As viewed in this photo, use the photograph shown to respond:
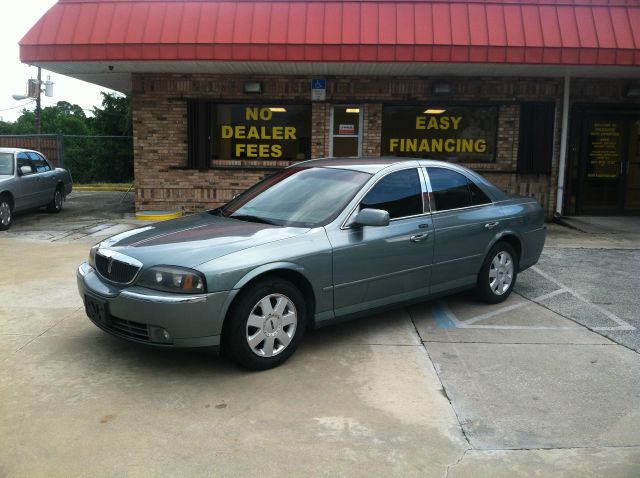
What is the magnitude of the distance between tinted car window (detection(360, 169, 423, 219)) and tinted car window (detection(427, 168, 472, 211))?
0.72 ft

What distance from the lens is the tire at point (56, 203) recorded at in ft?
43.6

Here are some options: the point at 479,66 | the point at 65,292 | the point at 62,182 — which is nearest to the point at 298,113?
the point at 479,66

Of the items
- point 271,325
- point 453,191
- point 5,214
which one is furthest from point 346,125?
point 271,325

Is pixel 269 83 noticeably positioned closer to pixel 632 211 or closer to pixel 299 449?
pixel 632 211

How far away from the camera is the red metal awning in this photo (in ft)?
33.8

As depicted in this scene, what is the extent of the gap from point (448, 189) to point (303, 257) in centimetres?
203

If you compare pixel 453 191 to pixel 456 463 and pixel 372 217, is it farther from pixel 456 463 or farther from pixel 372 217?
pixel 456 463

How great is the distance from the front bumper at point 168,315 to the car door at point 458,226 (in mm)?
2276

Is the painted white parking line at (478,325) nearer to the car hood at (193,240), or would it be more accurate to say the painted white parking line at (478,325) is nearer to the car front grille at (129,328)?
the car hood at (193,240)

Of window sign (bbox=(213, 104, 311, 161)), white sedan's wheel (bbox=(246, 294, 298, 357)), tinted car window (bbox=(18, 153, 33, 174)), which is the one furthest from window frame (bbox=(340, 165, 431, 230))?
tinted car window (bbox=(18, 153, 33, 174))

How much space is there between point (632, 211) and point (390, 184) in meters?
9.74

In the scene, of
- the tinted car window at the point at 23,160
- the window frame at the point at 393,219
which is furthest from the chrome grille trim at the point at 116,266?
the tinted car window at the point at 23,160

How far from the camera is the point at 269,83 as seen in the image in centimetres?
1234

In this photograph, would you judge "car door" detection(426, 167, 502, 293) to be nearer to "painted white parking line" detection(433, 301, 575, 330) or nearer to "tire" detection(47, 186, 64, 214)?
"painted white parking line" detection(433, 301, 575, 330)
